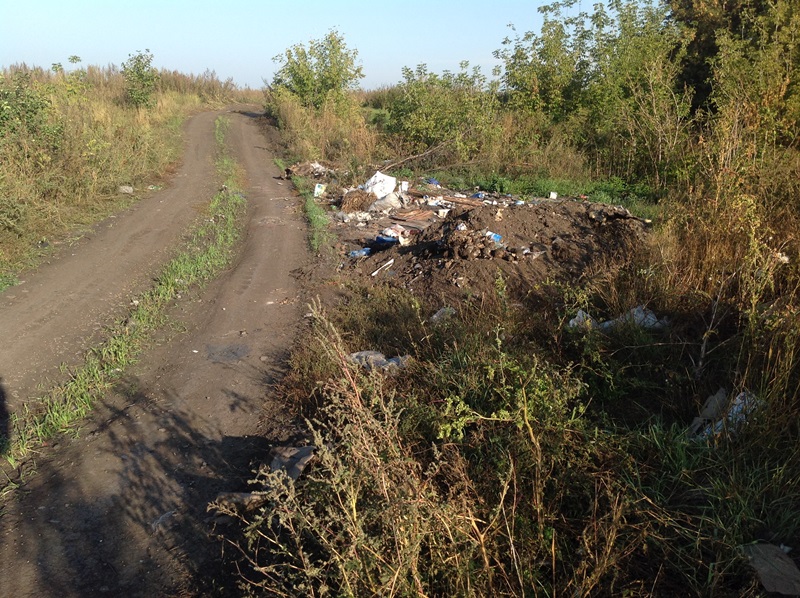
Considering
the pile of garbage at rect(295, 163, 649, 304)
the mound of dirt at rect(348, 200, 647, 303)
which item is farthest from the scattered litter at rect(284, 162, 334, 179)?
the mound of dirt at rect(348, 200, 647, 303)

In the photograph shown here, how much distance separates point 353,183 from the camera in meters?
13.7

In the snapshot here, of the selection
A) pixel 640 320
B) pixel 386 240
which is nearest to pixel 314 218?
pixel 386 240

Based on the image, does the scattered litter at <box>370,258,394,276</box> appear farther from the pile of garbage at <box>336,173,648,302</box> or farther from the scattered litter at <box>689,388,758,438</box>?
the scattered litter at <box>689,388,758,438</box>

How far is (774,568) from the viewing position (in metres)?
2.32

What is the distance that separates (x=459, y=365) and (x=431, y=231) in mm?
4157

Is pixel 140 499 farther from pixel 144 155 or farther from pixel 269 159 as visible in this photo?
pixel 269 159

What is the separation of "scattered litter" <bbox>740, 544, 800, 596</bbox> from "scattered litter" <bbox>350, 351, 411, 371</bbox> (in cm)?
243

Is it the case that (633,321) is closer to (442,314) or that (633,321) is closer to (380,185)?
(442,314)

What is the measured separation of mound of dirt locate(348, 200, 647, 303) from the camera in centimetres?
634

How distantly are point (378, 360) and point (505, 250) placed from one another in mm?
2840

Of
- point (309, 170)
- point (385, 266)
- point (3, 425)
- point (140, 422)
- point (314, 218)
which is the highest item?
point (309, 170)

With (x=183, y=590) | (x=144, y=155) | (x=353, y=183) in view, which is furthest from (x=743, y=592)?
(x=144, y=155)

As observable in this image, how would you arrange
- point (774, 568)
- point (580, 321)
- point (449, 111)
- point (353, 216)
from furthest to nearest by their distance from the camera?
point (449, 111), point (353, 216), point (580, 321), point (774, 568)

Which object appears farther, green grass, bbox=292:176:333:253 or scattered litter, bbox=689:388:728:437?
green grass, bbox=292:176:333:253
